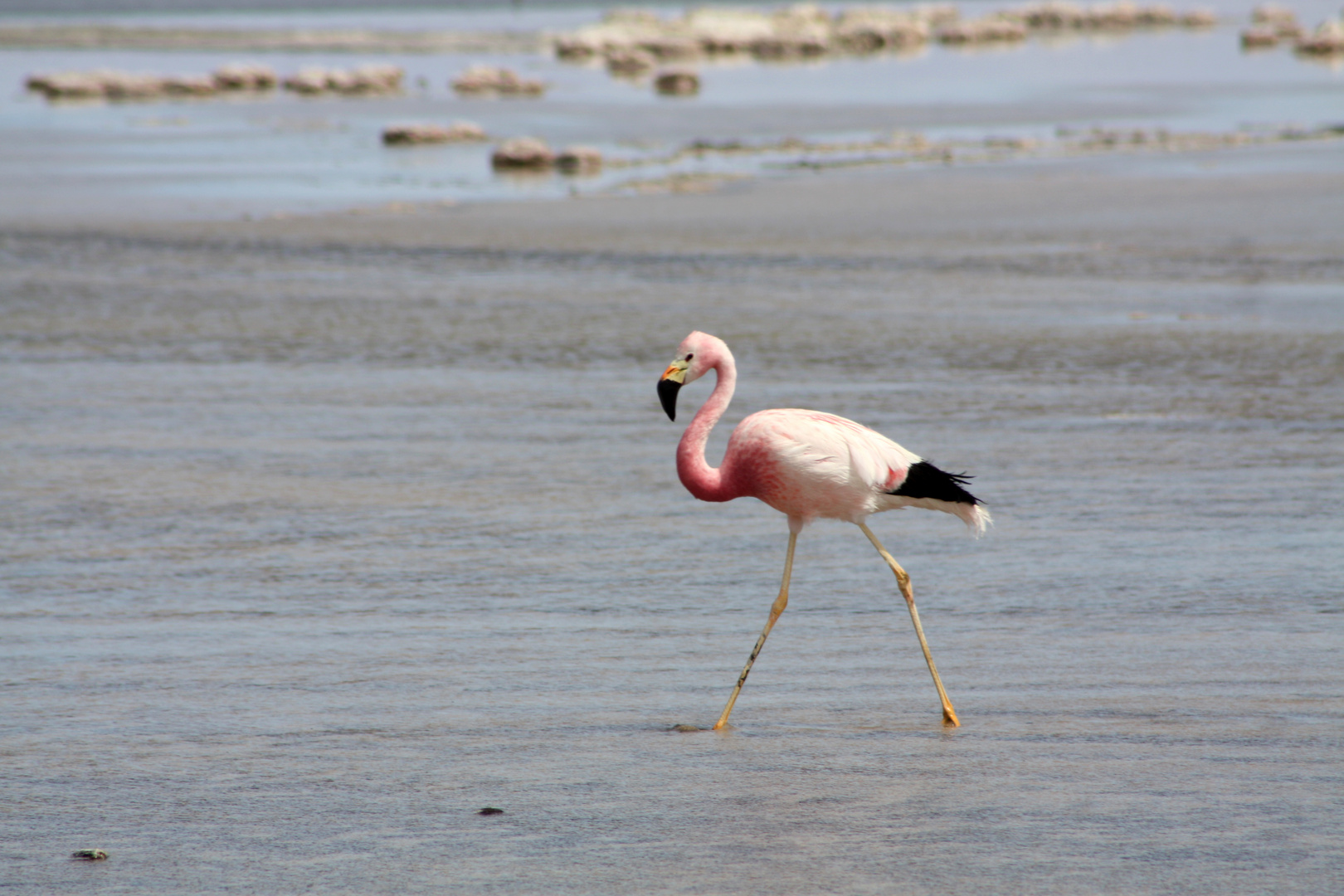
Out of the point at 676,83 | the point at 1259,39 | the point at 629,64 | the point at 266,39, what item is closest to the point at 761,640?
the point at 676,83

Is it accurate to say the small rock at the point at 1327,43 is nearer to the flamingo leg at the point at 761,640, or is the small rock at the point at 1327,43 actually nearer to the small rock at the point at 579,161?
the small rock at the point at 579,161

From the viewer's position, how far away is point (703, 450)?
521cm

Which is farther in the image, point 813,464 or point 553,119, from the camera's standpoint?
point 553,119

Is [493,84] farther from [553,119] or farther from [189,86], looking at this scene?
[553,119]

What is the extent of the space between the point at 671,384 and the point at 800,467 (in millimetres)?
486

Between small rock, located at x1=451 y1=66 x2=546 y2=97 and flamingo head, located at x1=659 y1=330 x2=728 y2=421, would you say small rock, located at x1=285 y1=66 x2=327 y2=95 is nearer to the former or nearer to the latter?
small rock, located at x1=451 y1=66 x2=546 y2=97

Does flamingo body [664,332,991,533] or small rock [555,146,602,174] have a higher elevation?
flamingo body [664,332,991,533]

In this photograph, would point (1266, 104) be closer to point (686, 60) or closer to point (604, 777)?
point (686, 60)

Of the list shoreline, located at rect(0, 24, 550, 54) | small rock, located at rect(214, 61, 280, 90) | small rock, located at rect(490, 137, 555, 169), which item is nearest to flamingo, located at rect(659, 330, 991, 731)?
small rock, located at rect(490, 137, 555, 169)

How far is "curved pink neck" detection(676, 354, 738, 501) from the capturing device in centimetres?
522

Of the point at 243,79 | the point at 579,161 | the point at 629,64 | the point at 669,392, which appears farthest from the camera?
the point at 629,64

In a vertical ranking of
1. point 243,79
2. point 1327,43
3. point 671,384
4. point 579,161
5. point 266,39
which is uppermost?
point 266,39

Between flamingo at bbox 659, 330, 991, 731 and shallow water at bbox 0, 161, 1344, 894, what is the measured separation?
1.81 feet

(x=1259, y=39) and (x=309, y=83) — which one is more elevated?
(x=1259, y=39)
